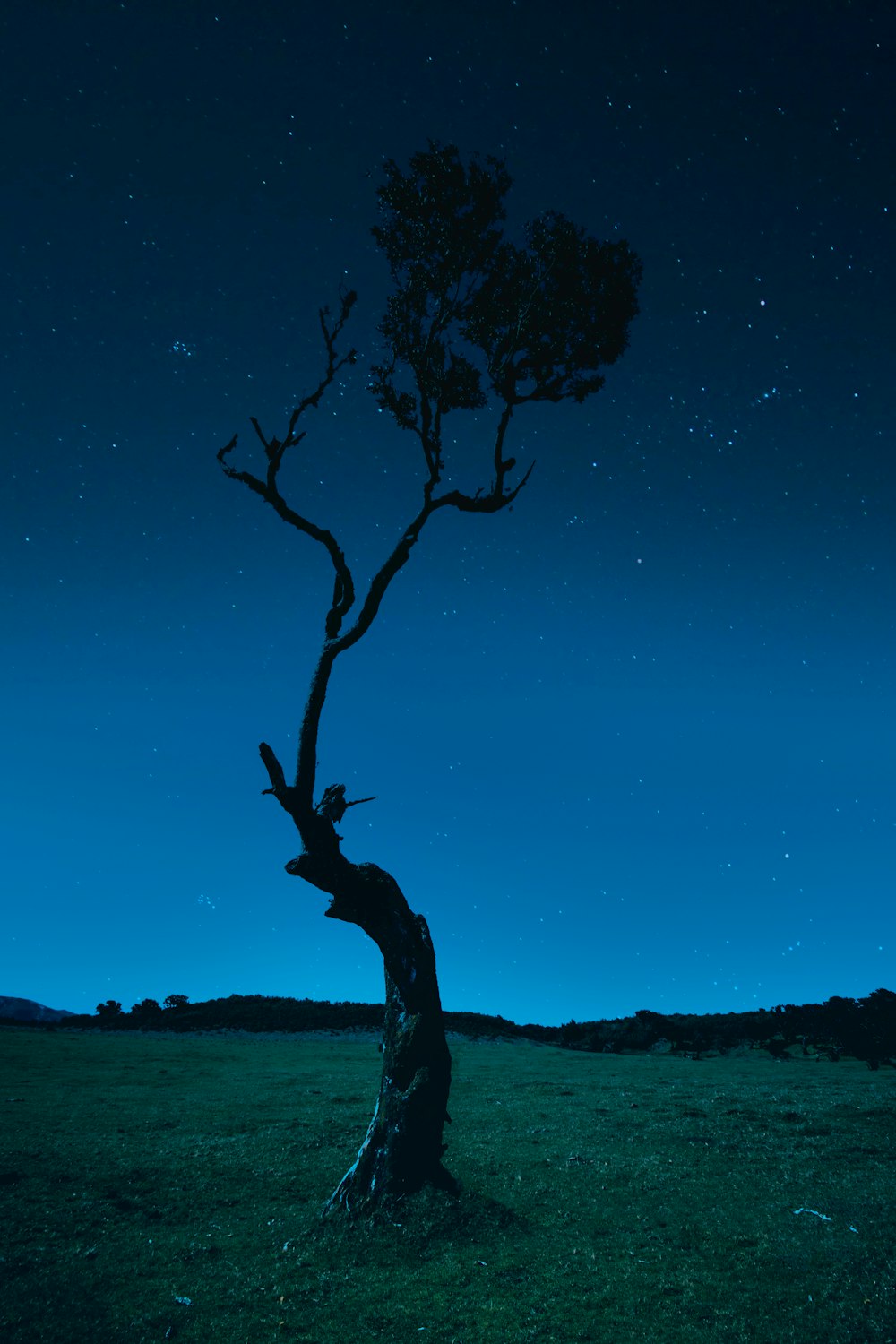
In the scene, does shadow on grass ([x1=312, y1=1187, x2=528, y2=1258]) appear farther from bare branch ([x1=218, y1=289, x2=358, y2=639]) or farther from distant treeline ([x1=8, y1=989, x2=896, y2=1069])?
distant treeline ([x1=8, y1=989, x2=896, y2=1069])

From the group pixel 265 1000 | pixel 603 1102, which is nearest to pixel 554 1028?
pixel 265 1000

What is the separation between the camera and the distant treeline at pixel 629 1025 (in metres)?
43.2

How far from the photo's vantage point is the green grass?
35.0ft

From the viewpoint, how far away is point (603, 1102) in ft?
88.6

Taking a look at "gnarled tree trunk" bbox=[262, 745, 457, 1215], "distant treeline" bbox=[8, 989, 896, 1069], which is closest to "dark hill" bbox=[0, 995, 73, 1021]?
"distant treeline" bbox=[8, 989, 896, 1069]

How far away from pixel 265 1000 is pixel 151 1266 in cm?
6023

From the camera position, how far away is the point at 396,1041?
53.0 feet

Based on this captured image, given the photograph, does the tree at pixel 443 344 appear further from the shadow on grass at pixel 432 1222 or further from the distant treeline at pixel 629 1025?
the distant treeline at pixel 629 1025

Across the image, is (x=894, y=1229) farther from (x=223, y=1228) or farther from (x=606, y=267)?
(x=606, y=267)

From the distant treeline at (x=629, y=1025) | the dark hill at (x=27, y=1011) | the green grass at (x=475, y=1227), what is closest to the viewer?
the green grass at (x=475, y=1227)

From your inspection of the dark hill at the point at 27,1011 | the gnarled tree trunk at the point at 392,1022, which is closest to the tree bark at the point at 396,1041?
the gnarled tree trunk at the point at 392,1022

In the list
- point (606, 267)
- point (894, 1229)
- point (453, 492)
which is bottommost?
point (894, 1229)

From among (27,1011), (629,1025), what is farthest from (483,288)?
(27,1011)

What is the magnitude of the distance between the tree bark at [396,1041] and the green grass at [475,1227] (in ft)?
2.29
